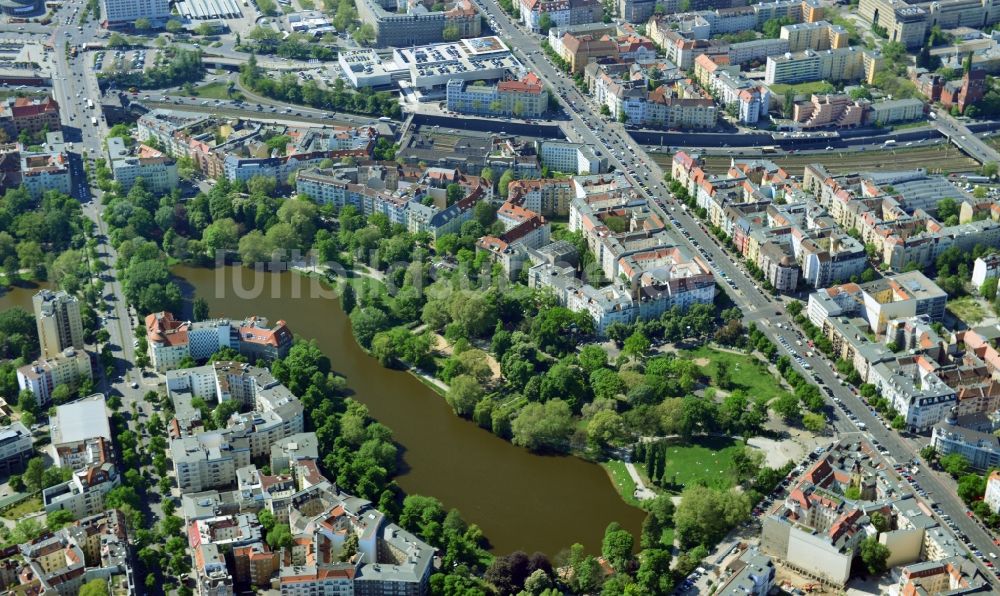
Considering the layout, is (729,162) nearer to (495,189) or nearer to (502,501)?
(495,189)

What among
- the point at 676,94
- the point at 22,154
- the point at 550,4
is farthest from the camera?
the point at 550,4

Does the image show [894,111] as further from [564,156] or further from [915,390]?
[915,390]

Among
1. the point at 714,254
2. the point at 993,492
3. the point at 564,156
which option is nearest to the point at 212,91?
the point at 564,156

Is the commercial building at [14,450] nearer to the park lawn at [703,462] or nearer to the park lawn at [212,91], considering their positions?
the park lawn at [703,462]

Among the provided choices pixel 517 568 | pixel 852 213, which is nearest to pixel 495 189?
pixel 852 213

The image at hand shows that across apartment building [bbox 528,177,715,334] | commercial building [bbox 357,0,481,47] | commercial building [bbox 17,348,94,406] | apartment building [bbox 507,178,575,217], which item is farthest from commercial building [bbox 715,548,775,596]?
commercial building [bbox 357,0,481,47]

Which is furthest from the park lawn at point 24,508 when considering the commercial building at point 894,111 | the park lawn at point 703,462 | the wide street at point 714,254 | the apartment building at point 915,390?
the commercial building at point 894,111

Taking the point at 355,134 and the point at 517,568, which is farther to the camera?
the point at 355,134
